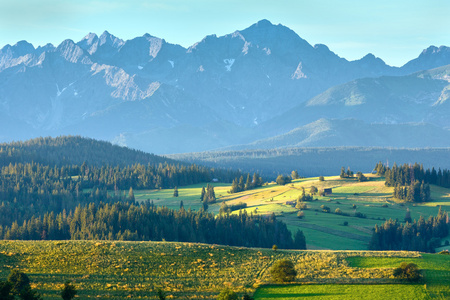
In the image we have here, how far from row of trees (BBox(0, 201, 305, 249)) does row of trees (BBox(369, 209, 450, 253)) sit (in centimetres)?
2571

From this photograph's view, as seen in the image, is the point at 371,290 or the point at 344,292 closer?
the point at 344,292

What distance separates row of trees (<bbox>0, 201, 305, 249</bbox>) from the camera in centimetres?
16875

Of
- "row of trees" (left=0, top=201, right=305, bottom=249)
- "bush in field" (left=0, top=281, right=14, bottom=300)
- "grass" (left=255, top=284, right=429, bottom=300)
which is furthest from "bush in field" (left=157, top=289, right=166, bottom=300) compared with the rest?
"row of trees" (left=0, top=201, right=305, bottom=249)

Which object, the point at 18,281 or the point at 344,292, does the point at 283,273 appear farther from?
the point at 18,281

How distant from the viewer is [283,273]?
82.5 meters

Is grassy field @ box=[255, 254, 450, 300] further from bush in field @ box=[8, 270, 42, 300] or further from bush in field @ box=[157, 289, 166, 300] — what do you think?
bush in field @ box=[8, 270, 42, 300]

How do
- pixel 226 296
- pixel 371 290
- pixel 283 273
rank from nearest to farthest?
pixel 226 296 < pixel 371 290 < pixel 283 273

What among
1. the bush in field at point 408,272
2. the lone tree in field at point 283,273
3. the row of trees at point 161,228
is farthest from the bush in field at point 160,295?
the row of trees at point 161,228

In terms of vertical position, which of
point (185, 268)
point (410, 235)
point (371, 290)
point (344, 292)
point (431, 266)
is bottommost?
point (410, 235)

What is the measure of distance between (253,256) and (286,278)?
1343 cm

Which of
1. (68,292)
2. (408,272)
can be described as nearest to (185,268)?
(68,292)

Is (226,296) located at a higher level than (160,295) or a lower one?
lower

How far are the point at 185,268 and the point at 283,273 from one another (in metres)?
12.8

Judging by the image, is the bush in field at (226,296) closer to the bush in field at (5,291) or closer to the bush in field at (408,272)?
the bush in field at (5,291)
